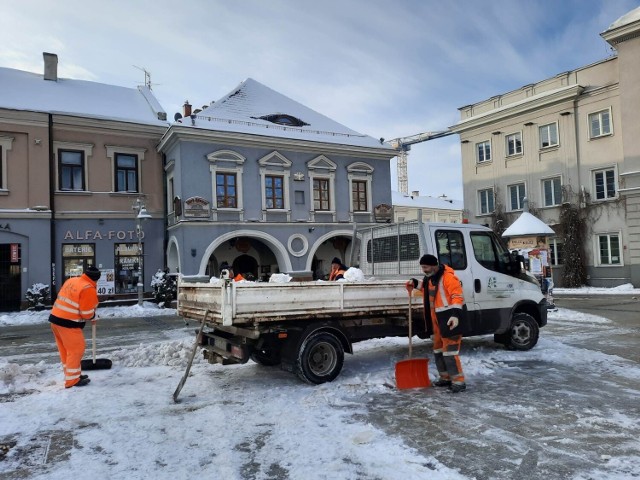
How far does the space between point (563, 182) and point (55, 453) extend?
29071mm

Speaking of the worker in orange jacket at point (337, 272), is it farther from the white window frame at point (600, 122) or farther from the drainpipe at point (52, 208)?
the white window frame at point (600, 122)

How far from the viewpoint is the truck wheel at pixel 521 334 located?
8695 millimetres

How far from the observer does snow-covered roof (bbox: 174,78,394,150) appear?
22094 millimetres

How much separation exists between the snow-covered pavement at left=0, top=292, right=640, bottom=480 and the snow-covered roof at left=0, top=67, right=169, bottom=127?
1645cm

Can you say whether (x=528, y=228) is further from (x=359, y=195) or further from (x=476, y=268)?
(x=359, y=195)

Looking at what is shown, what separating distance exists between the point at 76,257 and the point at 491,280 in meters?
18.4

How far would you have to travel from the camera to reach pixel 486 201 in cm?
3244

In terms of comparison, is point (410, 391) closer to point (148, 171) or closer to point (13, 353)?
point (13, 353)

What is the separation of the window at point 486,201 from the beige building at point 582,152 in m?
0.07

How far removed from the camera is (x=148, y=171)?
22469 mm

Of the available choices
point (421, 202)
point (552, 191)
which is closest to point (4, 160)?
point (552, 191)

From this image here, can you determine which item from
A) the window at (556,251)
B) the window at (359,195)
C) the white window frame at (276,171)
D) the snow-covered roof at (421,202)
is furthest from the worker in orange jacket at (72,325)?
the snow-covered roof at (421,202)

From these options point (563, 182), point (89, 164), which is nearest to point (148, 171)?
point (89, 164)

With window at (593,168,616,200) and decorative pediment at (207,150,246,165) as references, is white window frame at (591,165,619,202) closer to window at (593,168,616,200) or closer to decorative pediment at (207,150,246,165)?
window at (593,168,616,200)
